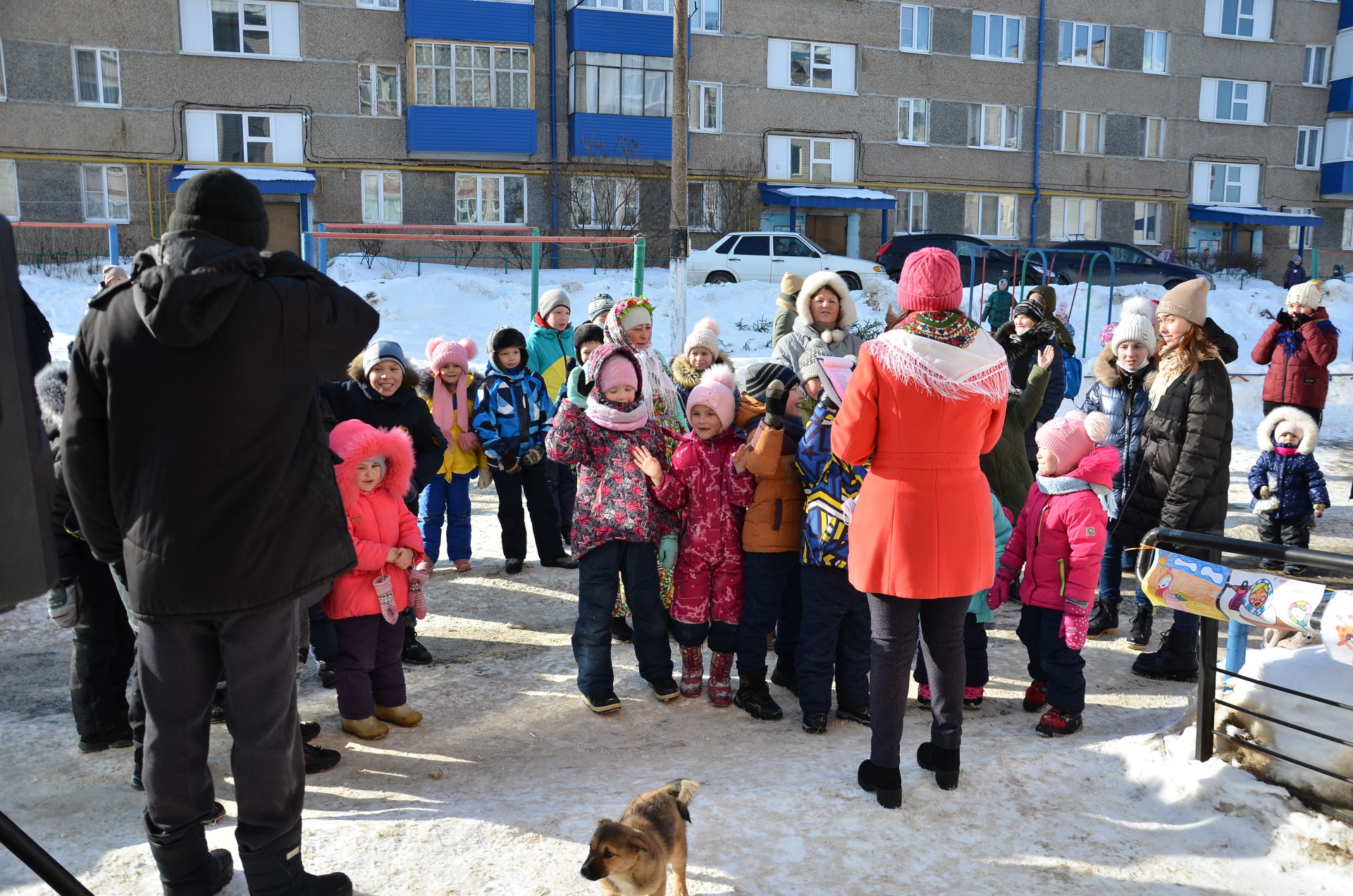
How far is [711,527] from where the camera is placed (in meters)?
4.56

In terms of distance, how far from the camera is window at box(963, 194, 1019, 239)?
104ft

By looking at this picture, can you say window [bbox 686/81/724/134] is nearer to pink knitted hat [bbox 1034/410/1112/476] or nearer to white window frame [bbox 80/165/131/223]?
white window frame [bbox 80/165/131/223]

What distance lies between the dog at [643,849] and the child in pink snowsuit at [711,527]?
159cm

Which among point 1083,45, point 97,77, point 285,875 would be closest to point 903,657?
point 285,875

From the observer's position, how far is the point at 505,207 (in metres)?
27.7

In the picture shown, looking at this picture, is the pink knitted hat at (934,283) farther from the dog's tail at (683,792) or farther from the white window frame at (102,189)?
the white window frame at (102,189)

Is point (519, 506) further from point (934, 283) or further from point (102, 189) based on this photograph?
point (102, 189)

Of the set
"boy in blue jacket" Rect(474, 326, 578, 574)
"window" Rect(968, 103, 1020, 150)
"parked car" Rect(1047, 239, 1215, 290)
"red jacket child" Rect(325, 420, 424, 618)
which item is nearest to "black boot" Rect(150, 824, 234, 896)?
"red jacket child" Rect(325, 420, 424, 618)

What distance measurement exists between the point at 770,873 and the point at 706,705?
1.55 metres

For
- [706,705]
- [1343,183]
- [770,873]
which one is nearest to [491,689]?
[706,705]

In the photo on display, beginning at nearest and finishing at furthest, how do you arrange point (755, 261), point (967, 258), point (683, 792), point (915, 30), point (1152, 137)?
point (683, 792)
point (755, 261)
point (967, 258)
point (915, 30)
point (1152, 137)

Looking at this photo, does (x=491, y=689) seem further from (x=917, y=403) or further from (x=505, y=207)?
(x=505, y=207)

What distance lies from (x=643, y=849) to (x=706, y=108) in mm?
27899

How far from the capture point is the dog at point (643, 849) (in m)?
2.66
